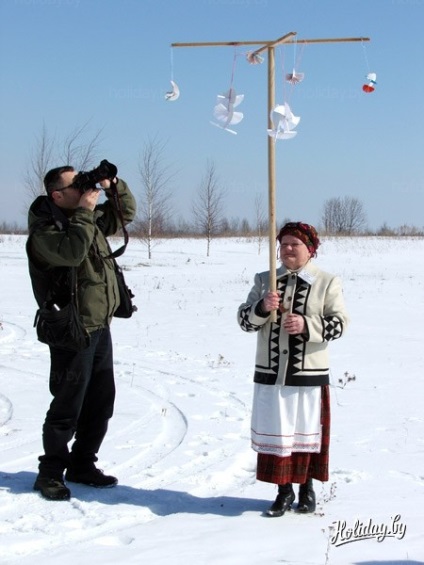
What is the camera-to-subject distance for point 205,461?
539 cm

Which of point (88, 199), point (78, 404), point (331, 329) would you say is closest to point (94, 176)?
point (88, 199)

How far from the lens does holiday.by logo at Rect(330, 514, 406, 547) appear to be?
12.5 feet

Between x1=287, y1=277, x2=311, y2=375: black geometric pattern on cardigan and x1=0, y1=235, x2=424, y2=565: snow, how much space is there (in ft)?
2.97

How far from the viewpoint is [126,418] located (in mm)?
6641

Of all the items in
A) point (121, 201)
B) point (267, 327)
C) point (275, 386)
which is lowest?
point (275, 386)

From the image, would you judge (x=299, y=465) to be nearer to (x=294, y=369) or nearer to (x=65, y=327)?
(x=294, y=369)

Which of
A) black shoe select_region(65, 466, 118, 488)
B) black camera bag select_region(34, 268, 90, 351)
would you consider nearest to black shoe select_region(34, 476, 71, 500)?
black shoe select_region(65, 466, 118, 488)

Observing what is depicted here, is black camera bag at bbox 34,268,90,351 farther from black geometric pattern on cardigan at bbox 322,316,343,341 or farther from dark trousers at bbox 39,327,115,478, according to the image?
black geometric pattern on cardigan at bbox 322,316,343,341

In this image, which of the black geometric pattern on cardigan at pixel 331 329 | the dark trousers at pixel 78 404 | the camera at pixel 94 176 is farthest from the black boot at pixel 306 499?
Answer: the camera at pixel 94 176

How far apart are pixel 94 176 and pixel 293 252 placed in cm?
131

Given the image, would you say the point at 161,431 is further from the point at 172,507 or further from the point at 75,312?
the point at 75,312

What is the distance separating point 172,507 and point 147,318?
9.58 meters

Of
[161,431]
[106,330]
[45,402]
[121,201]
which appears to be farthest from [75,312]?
[45,402]

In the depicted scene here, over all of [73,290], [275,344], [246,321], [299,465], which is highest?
[73,290]
